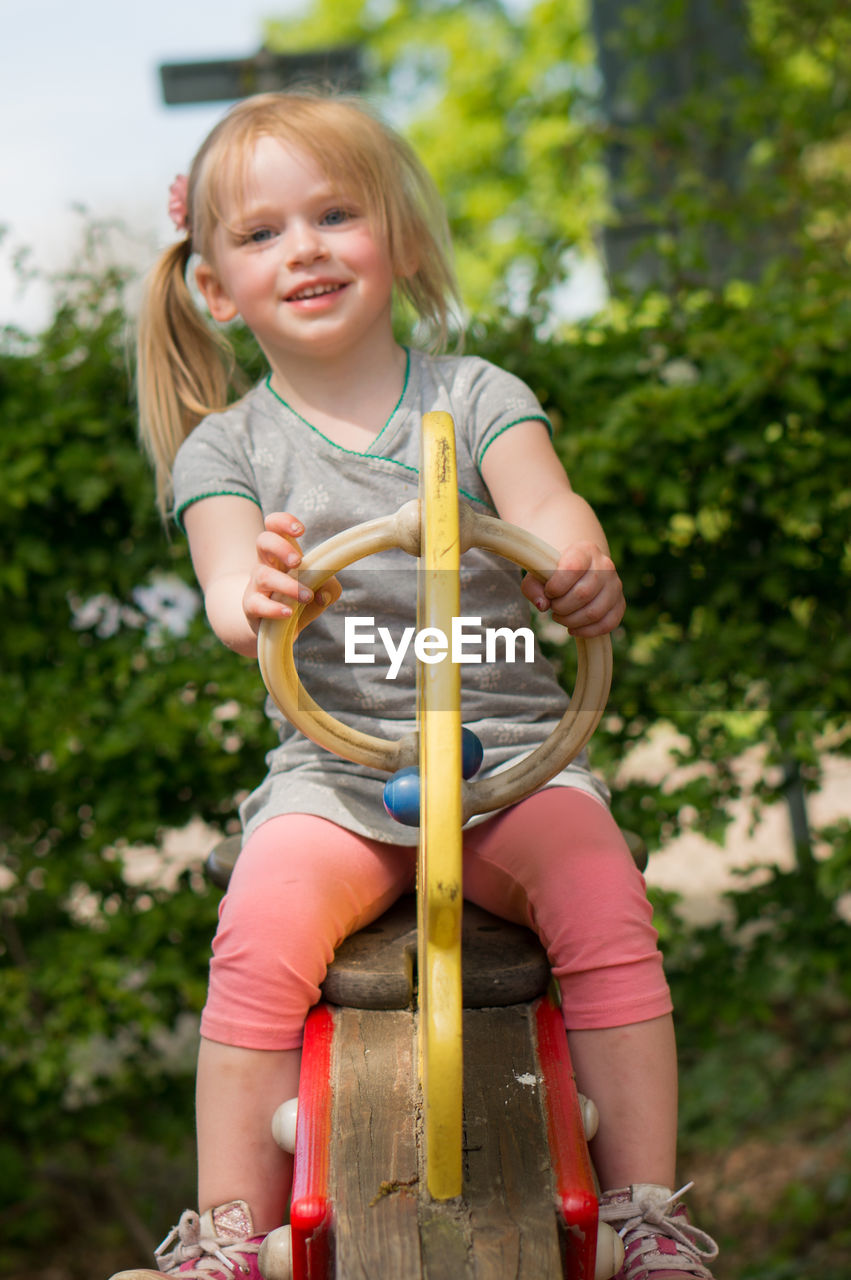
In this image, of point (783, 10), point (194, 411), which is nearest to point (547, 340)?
point (194, 411)

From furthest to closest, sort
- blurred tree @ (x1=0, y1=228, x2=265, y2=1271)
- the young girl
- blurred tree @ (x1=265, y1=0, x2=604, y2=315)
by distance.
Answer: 1. blurred tree @ (x1=265, y1=0, x2=604, y2=315)
2. blurred tree @ (x1=0, y1=228, x2=265, y2=1271)
3. the young girl

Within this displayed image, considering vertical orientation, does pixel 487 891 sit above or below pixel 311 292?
below

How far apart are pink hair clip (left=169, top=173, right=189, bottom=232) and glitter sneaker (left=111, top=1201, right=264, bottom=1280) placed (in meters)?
1.27

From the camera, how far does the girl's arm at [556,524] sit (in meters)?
1.13

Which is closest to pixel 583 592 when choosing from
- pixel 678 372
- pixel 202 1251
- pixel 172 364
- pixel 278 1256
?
pixel 278 1256

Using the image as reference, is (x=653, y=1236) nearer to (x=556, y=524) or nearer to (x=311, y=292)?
(x=556, y=524)

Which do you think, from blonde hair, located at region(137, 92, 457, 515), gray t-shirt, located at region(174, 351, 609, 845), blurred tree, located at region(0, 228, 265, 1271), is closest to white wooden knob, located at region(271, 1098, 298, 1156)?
gray t-shirt, located at region(174, 351, 609, 845)

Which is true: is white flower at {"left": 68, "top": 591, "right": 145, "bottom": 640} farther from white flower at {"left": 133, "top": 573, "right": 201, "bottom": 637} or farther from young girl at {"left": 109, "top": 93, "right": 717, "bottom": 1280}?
young girl at {"left": 109, "top": 93, "right": 717, "bottom": 1280}

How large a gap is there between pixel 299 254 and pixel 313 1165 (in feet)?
3.41

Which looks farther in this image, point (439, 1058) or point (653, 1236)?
point (653, 1236)

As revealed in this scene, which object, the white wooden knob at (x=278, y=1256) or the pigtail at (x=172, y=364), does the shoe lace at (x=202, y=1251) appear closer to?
the white wooden knob at (x=278, y=1256)

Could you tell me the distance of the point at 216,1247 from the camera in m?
1.21

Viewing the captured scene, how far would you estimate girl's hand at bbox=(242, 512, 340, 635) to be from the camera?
1104 mm

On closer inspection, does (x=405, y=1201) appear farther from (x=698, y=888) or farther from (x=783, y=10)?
(x=783, y=10)
